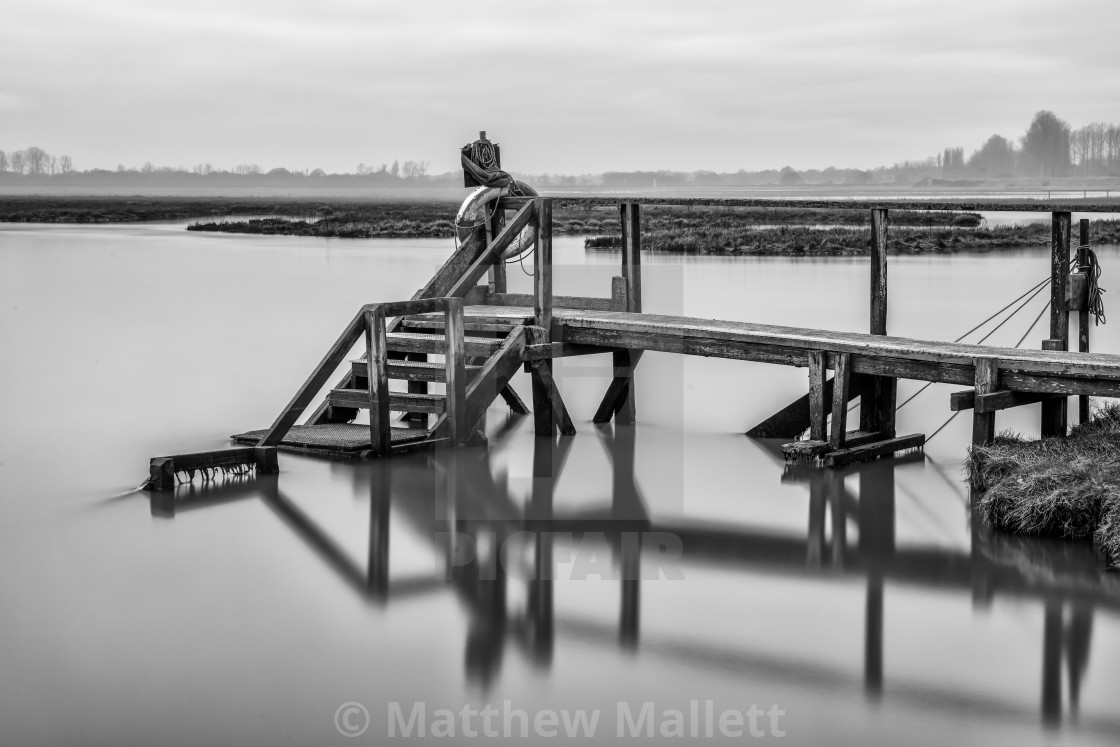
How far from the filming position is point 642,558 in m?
8.40

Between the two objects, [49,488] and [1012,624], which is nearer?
[1012,624]

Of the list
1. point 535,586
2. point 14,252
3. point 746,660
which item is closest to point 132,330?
point 535,586

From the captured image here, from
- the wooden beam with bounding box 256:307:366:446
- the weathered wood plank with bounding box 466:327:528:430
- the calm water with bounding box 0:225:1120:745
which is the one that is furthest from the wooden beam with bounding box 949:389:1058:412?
the wooden beam with bounding box 256:307:366:446

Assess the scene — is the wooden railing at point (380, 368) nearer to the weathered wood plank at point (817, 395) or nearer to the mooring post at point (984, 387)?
the weathered wood plank at point (817, 395)

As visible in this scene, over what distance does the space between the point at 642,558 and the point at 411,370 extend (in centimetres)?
368

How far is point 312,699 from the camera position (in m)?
6.09

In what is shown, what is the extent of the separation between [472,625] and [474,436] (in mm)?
4512

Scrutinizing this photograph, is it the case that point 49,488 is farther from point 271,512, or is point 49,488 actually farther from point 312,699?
point 312,699

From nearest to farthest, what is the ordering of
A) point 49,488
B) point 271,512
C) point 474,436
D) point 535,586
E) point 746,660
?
1. point 746,660
2. point 535,586
3. point 271,512
4. point 49,488
5. point 474,436

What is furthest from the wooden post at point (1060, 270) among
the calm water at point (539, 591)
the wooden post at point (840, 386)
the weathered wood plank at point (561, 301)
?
the weathered wood plank at point (561, 301)

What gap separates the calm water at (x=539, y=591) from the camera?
6023 mm

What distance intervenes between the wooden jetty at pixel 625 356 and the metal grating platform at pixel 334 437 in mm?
19

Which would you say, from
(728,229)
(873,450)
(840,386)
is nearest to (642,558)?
(840,386)

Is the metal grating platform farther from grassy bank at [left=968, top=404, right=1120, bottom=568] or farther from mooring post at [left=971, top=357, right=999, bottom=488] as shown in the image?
grassy bank at [left=968, top=404, right=1120, bottom=568]
